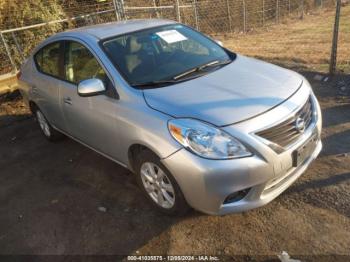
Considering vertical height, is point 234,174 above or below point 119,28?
below

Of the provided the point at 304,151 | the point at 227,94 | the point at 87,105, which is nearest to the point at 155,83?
the point at 227,94

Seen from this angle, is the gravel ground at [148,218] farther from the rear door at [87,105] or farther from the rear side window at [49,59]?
the rear side window at [49,59]

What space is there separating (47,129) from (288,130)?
3.74 metres

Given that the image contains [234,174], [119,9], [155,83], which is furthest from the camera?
[119,9]

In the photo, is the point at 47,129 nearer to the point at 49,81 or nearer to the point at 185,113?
the point at 49,81

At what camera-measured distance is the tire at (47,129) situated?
529 cm

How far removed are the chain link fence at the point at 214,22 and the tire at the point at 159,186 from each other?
4.79 m

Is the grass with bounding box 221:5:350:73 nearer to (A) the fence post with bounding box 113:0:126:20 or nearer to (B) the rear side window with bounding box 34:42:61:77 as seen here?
(A) the fence post with bounding box 113:0:126:20

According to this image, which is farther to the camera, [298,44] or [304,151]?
[298,44]

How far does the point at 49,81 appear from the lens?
182 inches

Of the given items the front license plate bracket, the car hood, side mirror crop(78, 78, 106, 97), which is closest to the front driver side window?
side mirror crop(78, 78, 106, 97)

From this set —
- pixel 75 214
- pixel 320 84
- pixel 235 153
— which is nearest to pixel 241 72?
pixel 235 153

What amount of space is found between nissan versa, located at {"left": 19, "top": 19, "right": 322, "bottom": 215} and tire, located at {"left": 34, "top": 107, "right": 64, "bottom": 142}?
84cm

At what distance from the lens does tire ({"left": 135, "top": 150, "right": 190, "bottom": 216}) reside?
3084 mm
